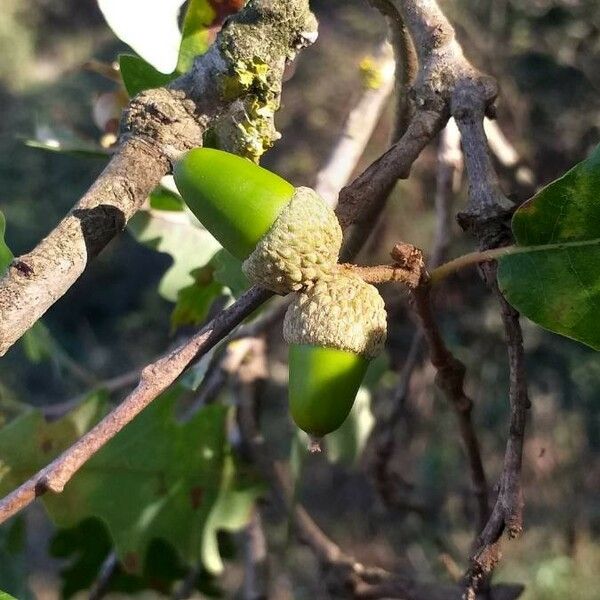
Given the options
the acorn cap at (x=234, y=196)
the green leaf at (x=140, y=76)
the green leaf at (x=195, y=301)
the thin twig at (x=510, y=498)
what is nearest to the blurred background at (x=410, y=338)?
the green leaf at (x=195, y=301)

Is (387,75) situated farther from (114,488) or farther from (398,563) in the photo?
(398,563)

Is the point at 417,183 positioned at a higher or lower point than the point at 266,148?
lower

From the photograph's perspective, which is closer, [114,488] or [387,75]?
[114,488]

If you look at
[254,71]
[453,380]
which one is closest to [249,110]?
[254,71]

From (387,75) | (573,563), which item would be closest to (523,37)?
(387,75)

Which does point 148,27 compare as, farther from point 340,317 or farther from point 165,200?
point 340,317

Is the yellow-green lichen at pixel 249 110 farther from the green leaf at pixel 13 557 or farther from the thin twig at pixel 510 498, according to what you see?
the green leaf at pixel 13 557

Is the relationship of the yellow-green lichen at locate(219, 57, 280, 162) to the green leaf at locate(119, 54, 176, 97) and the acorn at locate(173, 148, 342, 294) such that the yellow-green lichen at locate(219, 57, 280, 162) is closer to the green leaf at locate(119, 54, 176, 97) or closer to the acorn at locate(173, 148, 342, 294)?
the acorn at locate(173, 148, 342, 294)
